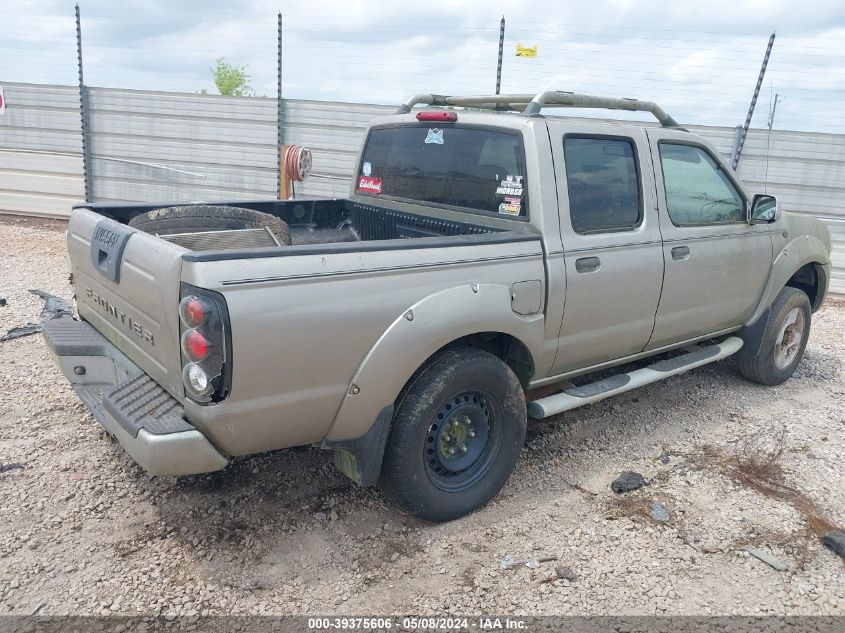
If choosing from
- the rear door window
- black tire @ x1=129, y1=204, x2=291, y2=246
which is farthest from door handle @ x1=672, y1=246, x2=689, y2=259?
black tire @ x1=129, y1=204, x2=291, y2=246

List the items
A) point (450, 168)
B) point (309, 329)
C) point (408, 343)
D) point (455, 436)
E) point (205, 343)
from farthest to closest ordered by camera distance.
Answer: point (450, 168) → point (455, 436) → point (408, 343) → point (309, 329) → point (205, 343)

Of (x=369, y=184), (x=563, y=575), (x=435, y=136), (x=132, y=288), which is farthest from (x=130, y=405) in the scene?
(x=369, y=184)

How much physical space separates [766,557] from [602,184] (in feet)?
6.86

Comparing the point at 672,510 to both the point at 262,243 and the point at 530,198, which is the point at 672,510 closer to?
the point at 530,198

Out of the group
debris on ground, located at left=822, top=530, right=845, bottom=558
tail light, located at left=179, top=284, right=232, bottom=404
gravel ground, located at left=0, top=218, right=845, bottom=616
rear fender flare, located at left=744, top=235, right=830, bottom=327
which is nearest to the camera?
tail light, located at left=179, top=284, right=232, bottom=404

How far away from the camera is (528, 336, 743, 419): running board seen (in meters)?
3.76

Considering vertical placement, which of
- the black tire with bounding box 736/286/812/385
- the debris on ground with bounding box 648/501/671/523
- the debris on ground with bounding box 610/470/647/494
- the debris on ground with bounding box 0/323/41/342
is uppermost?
the black tire with bounding box 736/286/812/385

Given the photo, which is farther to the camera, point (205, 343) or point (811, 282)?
point (811, 282)

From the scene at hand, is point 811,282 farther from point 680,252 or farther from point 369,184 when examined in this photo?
point 369,184

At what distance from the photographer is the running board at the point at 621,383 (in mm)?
3757

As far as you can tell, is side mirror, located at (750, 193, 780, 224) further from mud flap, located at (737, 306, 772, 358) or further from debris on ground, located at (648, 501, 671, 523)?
debris on ground, located at (648, 501, 671, 523)

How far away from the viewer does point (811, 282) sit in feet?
18.3

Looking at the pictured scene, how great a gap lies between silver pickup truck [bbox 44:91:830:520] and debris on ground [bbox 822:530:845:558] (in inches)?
49.6

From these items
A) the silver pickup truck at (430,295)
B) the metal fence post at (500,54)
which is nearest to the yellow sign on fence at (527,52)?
the metal fence post at (500,54)
